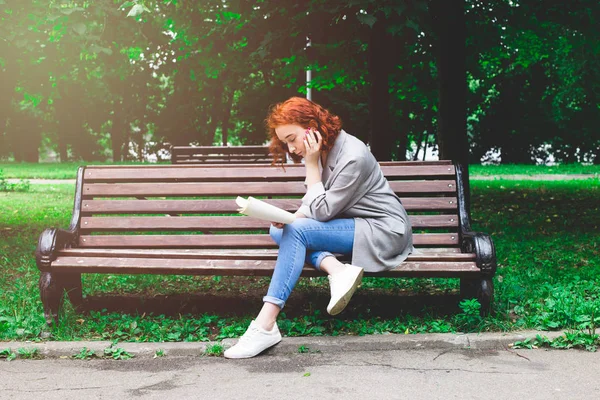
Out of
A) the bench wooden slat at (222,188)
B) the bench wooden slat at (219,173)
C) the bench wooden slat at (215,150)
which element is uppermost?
the bench wooden slat at (215,150)

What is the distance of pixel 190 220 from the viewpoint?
4.86 m

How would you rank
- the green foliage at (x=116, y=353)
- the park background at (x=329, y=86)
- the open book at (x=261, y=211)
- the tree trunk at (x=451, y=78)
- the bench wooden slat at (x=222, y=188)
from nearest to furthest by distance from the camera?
the open book at (x=261, y=211), the green foliage at (x=116, y=353), the park background at (x=329, y=86), the bench wooden slat at (x=222, y=188), the tree trunk at (x=451, y=78)

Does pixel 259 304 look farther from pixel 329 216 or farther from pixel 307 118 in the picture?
pixel 307 118

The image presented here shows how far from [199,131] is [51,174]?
1729 centimetres

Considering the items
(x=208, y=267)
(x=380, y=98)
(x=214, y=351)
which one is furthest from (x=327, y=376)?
(x=380, y=98)

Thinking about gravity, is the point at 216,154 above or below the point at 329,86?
below

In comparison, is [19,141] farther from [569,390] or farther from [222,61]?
[569,390]

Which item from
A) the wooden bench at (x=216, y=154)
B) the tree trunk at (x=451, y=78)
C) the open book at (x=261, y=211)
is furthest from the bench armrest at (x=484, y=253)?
the wooden bench at (x=216, y=154)

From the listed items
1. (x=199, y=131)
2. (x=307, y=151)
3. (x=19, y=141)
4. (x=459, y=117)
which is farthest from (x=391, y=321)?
(x=19, y=141)

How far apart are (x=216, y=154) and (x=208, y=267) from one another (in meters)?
9.61

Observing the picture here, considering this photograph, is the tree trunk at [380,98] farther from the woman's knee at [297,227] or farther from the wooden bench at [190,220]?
the woman's knee at [297,227]

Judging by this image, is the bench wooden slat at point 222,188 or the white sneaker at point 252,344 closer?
the white sneaker at point 252,344

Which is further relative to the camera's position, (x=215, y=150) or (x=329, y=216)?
(x=215, y=150)

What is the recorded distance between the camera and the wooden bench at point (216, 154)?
13523mm
